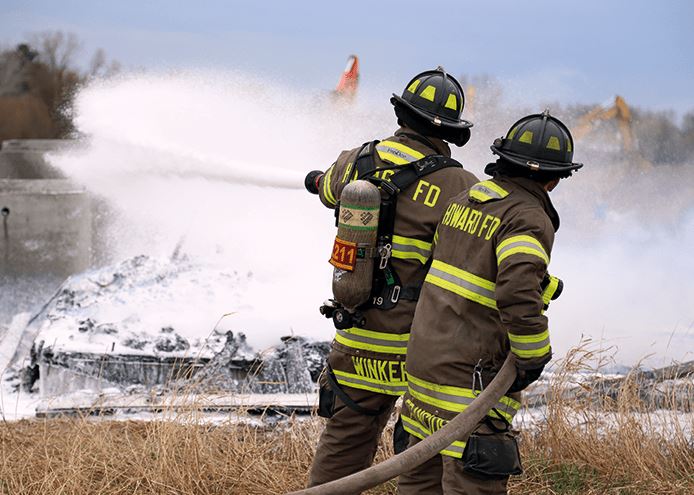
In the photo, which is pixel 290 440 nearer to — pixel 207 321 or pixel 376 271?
pixel 376 271

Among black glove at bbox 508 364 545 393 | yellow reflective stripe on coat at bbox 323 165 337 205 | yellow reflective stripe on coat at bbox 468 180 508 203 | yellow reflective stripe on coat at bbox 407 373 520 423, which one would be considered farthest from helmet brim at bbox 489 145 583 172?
yellow reflective stripe on coat at bbox 323 165 337 205

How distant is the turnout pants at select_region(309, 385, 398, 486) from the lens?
3.33 metres

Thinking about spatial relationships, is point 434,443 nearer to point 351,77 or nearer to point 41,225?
point 351,77

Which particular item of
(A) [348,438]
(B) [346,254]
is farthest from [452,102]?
(A) [348,438]

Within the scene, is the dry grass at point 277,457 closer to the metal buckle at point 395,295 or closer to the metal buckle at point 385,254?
the metal buckle at point 395,295

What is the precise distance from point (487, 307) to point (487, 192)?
383mm

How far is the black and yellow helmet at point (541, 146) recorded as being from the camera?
284 centimetres

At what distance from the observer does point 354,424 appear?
131 inches

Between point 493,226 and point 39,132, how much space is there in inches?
488

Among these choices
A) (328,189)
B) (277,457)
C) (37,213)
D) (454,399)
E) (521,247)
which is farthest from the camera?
(37,213)

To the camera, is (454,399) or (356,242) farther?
(356,242)

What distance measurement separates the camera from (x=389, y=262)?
3.24m

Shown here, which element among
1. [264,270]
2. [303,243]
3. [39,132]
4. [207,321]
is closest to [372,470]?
[207,321]

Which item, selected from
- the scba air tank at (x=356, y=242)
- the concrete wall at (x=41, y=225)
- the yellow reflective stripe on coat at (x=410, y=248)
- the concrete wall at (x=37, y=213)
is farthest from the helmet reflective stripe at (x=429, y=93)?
the concrete wall at (x=41, y=225)
